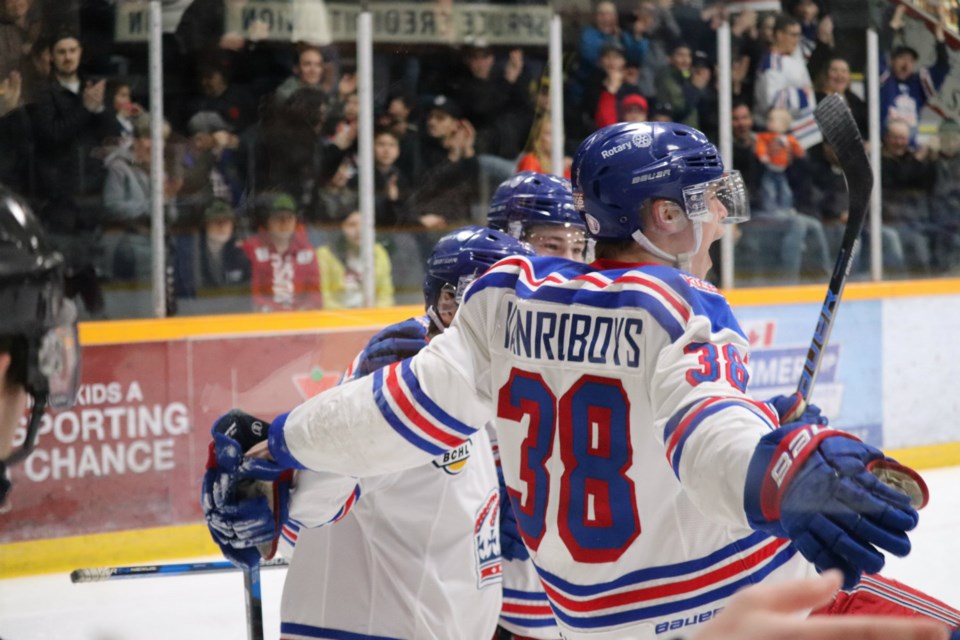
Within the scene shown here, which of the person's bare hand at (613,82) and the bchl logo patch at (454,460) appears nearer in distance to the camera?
the bchl logo patch at (454,460)

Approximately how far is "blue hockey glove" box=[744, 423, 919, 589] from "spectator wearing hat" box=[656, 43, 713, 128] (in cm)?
381

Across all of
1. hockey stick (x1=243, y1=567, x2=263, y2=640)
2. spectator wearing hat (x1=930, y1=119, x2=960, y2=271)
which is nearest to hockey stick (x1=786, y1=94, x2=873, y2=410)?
hockey stick (x1=243, y1=567, x2=263, y2=640)

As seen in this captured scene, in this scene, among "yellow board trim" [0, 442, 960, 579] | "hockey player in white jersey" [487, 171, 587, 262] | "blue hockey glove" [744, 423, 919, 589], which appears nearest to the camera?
"blue hockey glove" [744, 423, 919, 589]

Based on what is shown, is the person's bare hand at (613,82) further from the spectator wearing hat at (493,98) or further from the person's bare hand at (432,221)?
the person's bare hand at (432,221)

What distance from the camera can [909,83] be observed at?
497 centimetres

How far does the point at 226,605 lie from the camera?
321 cm

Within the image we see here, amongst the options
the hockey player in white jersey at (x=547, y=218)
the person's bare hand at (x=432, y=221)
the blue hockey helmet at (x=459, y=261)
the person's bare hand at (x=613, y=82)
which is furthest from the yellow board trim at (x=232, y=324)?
the blue hockey helmet at (x=459, y=261)

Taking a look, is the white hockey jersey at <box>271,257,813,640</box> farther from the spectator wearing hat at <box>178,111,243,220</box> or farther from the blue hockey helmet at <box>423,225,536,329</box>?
the spectator wearing hat at <box>178,111,243,220</box>

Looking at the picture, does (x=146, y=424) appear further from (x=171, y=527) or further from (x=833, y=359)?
(x=833, y=359)

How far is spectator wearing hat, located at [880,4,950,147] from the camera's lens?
4.84 m

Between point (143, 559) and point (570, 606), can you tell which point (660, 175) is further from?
point (143, 559)

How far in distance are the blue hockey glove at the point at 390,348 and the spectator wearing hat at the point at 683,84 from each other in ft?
9.98

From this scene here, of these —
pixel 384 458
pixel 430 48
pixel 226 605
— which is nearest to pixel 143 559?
pixel 226 605

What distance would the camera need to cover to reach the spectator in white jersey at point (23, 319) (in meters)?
0.90
